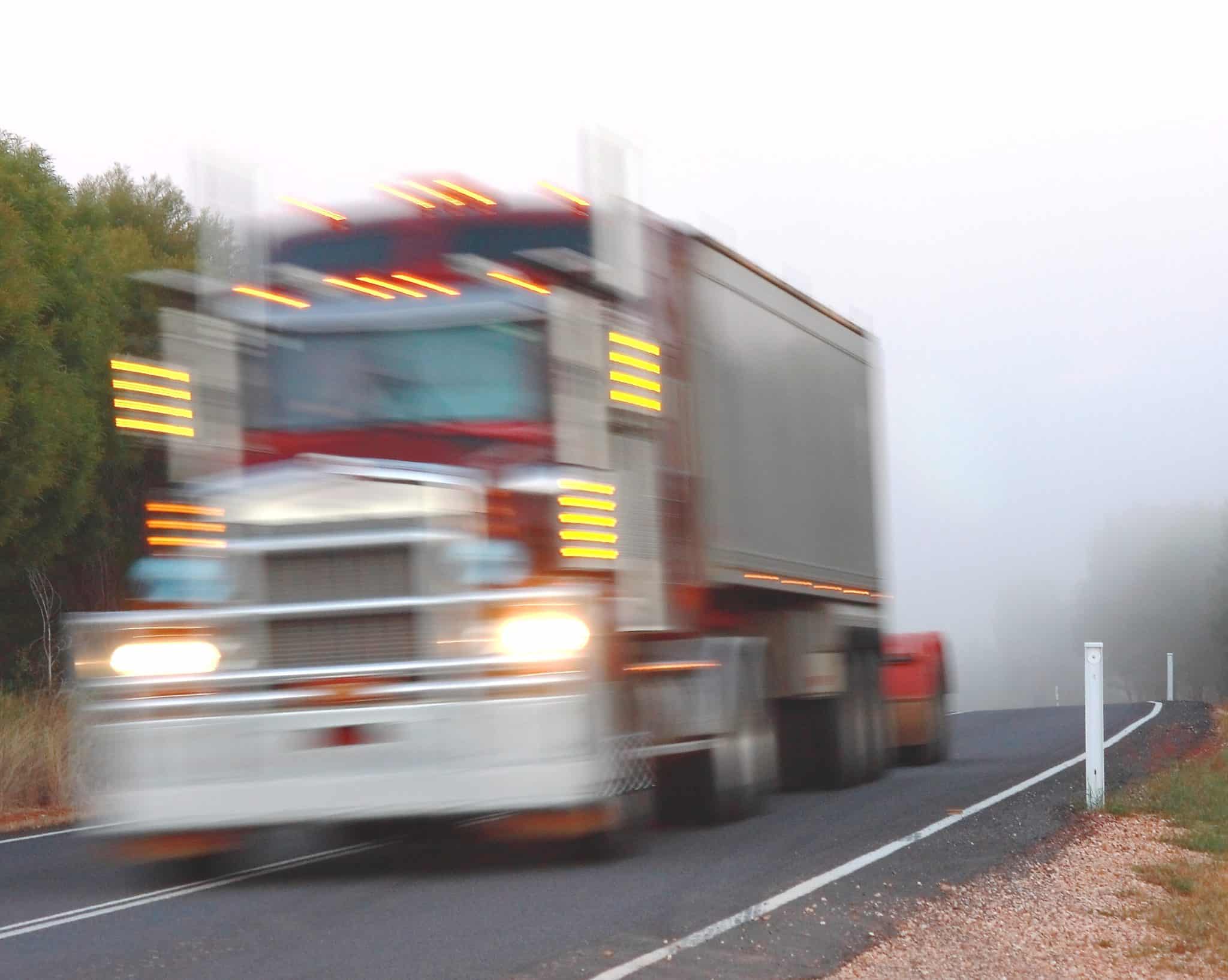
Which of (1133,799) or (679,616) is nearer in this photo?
(679,616)

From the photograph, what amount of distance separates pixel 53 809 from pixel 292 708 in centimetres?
844

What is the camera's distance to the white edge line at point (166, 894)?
9.26 metres

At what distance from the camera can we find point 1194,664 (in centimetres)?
10362

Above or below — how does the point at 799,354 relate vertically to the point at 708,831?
above

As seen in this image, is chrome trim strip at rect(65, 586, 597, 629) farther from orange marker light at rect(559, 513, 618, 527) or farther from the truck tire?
the truck tire

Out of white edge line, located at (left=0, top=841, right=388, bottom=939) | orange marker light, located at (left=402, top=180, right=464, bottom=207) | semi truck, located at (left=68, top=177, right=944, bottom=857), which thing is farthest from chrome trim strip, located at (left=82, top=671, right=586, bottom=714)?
orange marker light, located at (left=402, top=180, right=464, bottom=207)

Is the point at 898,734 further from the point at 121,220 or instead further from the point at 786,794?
the point at 121,220

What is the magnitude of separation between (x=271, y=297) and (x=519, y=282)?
1641mm

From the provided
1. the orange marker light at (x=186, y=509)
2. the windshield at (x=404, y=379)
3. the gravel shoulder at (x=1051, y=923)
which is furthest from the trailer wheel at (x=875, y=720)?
the orange marker light at (x=186, y=509)

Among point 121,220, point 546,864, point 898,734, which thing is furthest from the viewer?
point 121,220

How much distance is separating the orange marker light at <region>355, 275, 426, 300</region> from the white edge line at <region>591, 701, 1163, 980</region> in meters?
4.17

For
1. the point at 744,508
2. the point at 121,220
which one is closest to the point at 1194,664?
the point at 121,220

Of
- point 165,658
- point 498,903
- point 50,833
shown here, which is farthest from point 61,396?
point 498,903

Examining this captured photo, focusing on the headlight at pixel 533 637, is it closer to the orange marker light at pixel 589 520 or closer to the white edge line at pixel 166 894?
the orange marker light at pixel 589 520
